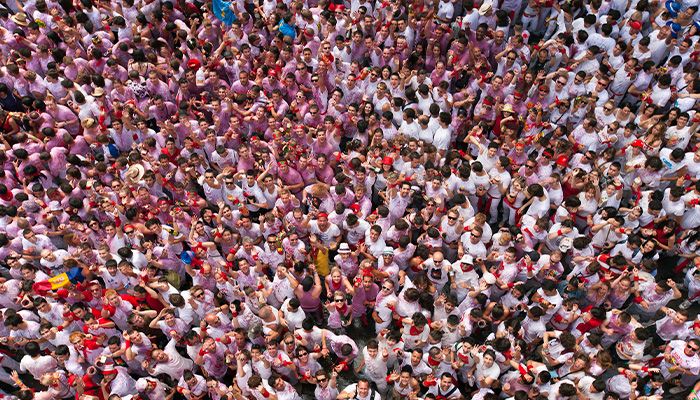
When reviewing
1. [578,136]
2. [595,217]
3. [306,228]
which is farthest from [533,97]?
[306,228]

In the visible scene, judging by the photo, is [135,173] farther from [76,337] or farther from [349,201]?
[349,201]

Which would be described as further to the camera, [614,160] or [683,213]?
[614,160]

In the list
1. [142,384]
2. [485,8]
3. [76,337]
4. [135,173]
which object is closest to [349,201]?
[135,173]

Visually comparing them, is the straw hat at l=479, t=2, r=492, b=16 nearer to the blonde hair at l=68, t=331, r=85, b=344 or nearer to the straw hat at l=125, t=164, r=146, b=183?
the straw hat at l=125, t=164, r=146, b=183

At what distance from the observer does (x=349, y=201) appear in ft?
36.7

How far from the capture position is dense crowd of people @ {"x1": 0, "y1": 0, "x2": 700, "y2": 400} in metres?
9.12

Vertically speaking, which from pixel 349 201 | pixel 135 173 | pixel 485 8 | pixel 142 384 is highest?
pixel 485 8

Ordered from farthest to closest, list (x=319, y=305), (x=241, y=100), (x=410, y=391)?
1. (x=241, y=100)
2. (x=319, y=305)
3. (x=410, y=391)

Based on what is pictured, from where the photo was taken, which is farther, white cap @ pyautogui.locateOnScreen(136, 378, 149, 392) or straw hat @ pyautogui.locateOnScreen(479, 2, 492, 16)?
straw hat @ pyautogui.locateOnScreen(479, 2, 492, 16)

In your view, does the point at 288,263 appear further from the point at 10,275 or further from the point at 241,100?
the point at 10,275

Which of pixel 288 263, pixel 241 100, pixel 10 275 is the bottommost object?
pixel 10 275

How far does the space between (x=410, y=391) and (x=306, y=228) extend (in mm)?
3694

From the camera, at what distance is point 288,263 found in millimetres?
10508

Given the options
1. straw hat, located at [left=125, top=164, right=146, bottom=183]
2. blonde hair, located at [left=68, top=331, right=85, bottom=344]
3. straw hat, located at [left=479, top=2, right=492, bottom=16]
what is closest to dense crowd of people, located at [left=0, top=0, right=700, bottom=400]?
straw hat, located at [left=125, top=164, right=146, bottom=183]
